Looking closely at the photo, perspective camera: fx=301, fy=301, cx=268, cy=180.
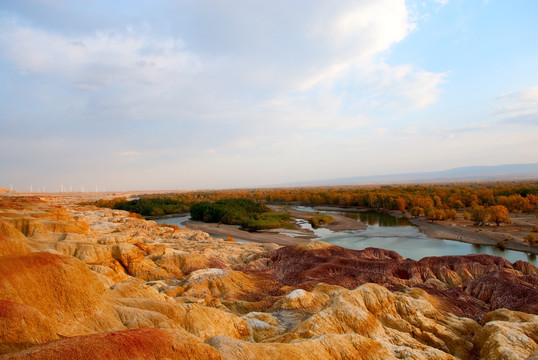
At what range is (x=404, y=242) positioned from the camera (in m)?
53.5

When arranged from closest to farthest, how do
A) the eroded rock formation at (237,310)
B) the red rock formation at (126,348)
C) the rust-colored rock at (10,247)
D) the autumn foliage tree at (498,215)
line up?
1. the red rock formation at (126,348)
2. the eroded rock formation at (237,310)
3. the rust-colored rock at (10,247)
4. the autumn foliage tree at (498,215)

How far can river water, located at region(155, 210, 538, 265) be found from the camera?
148 ft

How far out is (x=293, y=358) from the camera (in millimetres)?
9211

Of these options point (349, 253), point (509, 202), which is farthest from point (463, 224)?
point (349, 253)

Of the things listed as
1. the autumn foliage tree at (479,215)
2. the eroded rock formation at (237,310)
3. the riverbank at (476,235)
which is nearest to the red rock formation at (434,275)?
the eroded rock formation at (237,310)

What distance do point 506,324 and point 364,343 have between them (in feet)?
24.4

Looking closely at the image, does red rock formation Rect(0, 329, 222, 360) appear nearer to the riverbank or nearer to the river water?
the river water

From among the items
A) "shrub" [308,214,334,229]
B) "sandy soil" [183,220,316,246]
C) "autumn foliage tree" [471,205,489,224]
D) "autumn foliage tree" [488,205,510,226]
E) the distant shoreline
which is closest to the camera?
the distant shoreline

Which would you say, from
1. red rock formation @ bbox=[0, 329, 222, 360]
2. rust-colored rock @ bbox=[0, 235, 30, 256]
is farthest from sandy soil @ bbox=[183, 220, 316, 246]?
red rock formation @ bbox=[0, 329, 222, 360]

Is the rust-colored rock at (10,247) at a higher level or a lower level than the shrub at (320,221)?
higher

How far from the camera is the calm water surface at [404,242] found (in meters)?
45.1

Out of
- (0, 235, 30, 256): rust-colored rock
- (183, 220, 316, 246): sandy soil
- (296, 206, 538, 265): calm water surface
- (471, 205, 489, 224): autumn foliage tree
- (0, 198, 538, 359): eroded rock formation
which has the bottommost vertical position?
(296, 206, 538, 265): calm water surface

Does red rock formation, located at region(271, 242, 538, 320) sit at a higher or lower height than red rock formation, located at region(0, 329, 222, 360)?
lower

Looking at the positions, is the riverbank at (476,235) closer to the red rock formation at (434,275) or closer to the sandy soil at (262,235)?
the red rock formation at (434,275)
